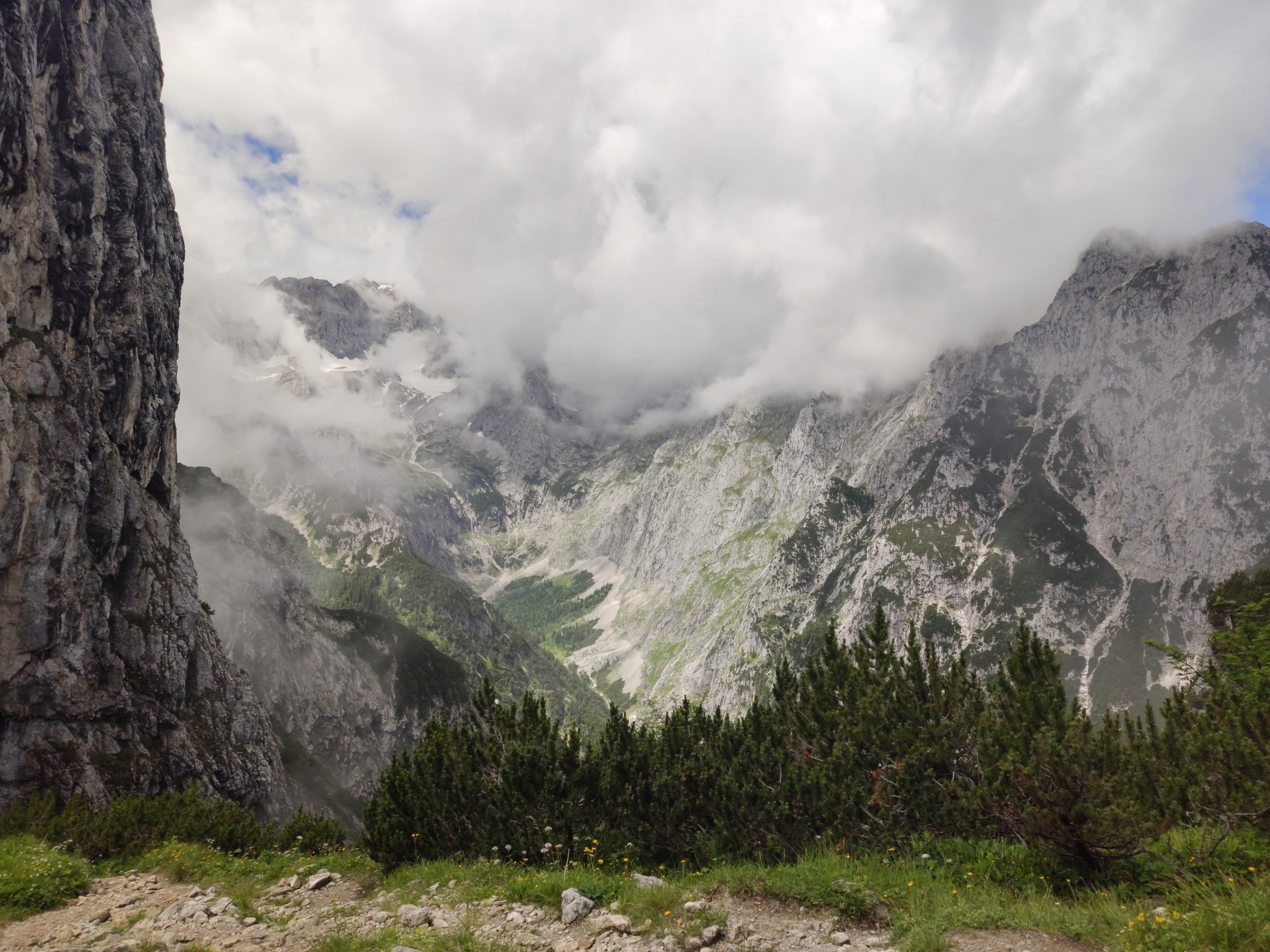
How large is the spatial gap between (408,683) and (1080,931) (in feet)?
636

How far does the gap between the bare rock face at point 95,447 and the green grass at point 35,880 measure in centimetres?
5117

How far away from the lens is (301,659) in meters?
152

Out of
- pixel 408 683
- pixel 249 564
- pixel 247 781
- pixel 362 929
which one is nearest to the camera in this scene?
pixel 362 929

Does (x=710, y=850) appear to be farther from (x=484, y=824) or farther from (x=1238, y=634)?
(x=1238, y=634)

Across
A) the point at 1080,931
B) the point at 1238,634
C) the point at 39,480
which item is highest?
the point at 39,480

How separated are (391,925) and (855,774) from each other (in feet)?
39.3

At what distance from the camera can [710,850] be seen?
17.6 m

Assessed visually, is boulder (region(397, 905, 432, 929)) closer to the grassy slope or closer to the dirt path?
the dirt path

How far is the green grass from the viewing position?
14.7m

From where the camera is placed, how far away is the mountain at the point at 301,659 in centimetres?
13462

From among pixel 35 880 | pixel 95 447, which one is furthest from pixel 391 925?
pixel 95 447

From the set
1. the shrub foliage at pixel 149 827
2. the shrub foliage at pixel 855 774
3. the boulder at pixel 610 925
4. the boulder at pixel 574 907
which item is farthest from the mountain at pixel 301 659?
the boulder at pixel 610 925

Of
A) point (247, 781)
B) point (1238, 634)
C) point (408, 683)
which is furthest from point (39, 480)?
point (408, 683)

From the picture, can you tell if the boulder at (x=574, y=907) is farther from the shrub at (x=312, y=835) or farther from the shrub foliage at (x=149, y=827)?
the shrub foliage at (x=149, y=827)
